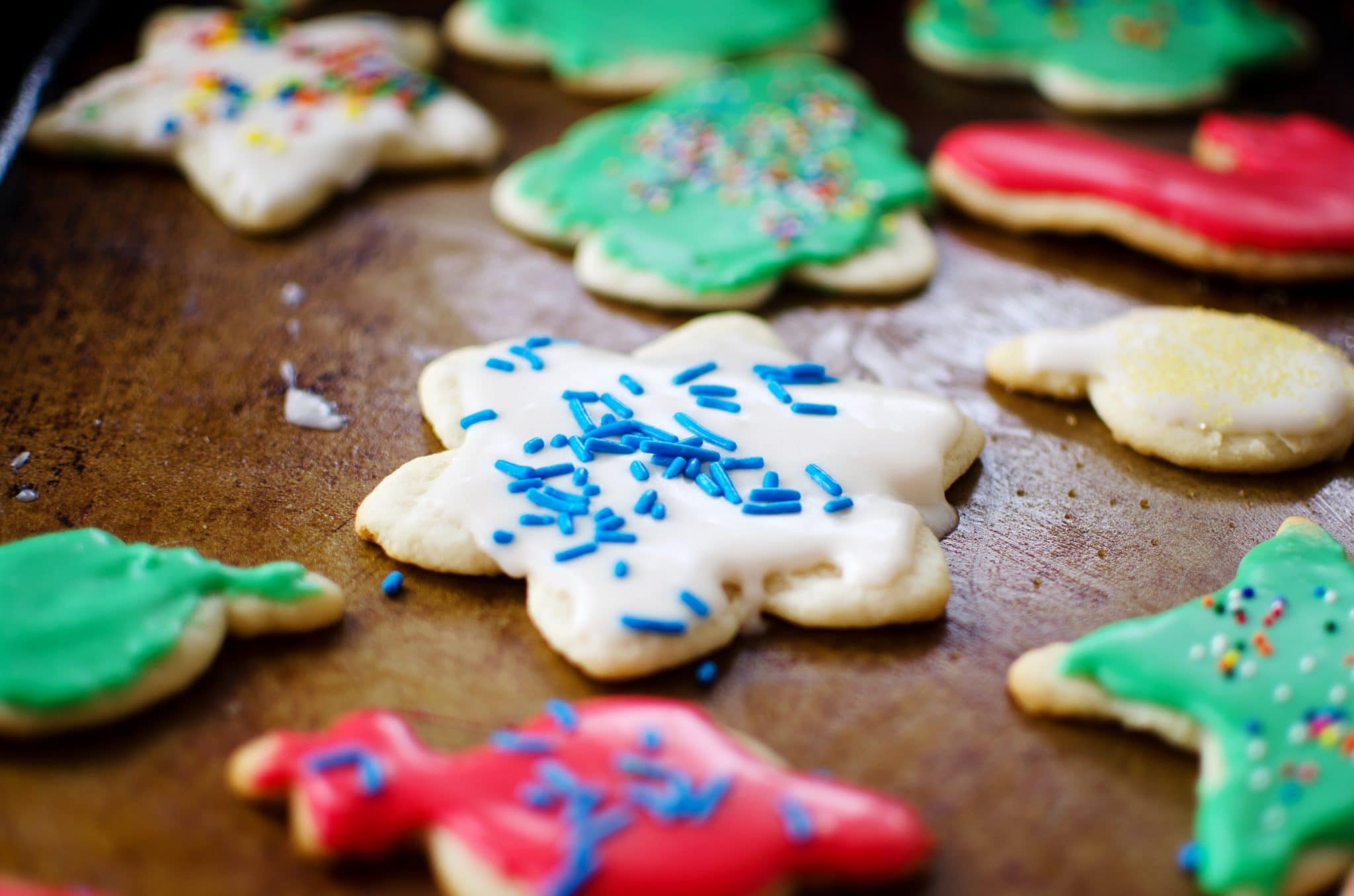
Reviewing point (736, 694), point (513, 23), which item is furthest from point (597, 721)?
point (513, 23)

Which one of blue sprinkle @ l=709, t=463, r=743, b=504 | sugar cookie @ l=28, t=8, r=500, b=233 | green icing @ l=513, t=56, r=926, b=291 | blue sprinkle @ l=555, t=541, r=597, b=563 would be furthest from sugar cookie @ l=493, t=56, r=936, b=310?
blue sprinkle @ l=555, t=541, r=597, b=563

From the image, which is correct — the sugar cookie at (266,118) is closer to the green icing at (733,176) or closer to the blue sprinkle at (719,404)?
the green icing at (733,176)

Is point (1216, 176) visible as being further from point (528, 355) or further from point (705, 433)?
point (528, 355)

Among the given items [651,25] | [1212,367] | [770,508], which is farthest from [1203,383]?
[651,25]

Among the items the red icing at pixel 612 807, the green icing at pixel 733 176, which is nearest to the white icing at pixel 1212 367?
the green icing at pixel 733 176

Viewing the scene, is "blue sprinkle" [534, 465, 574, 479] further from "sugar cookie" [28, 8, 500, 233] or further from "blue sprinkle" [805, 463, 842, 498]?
"sugar cookie" [28, 8, 500, 233]
